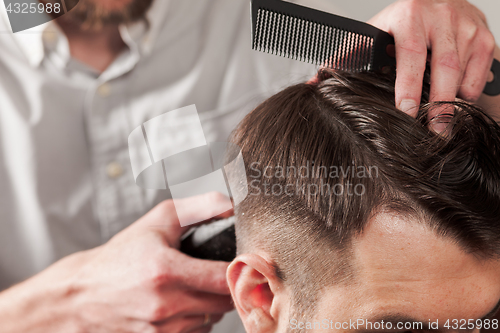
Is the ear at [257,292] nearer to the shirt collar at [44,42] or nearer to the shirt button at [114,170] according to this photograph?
the shirt button at [114,170]

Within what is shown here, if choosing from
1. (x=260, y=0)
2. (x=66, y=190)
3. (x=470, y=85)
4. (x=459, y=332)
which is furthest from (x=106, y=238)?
(x=470, y=85)

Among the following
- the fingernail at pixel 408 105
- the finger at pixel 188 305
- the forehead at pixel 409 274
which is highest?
the fingernail at pixel 408 105

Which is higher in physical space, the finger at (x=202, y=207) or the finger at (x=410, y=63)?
the finger at (x=410, y=63)

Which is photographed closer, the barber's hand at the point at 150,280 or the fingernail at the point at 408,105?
the fingernail at the point at 408,105

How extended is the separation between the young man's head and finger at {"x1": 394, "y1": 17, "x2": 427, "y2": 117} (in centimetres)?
3

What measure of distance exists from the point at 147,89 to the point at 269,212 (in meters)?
0.41

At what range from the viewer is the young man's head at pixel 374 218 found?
46cm

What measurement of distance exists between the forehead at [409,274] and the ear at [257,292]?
108 mm

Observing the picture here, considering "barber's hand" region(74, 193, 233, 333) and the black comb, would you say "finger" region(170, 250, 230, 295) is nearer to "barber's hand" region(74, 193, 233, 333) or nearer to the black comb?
"barber's hand" region(74, 193, 233, 333)

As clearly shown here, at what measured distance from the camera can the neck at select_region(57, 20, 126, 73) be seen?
67cm

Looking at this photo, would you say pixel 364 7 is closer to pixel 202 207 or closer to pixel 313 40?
pixel 313 40

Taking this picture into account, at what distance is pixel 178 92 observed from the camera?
73cm

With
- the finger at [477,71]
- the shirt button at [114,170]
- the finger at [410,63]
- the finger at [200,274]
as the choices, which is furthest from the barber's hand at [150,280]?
the finger at [477,71]

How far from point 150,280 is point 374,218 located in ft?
1.41
